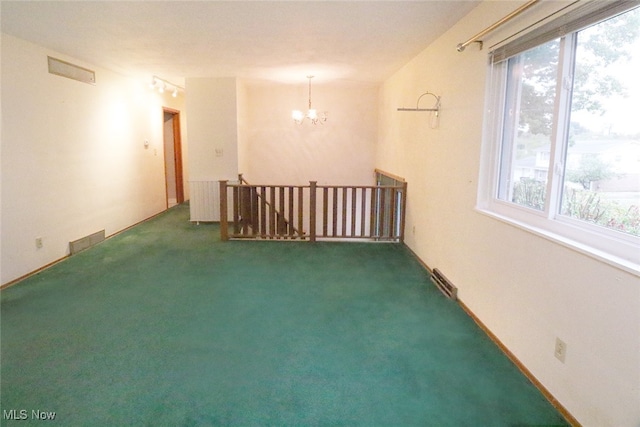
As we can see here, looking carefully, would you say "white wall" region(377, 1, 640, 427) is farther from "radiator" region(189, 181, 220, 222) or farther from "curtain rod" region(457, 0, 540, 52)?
"radiator" region(189, 181, 220, 222)

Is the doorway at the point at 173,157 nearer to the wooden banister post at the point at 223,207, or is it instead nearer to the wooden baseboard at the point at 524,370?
the wooden banister post at the point at 223,207

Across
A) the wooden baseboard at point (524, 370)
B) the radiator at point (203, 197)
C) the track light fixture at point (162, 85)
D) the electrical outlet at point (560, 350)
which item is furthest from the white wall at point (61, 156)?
the electrical outlet at point (560, 350)

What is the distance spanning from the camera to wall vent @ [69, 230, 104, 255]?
4.69m

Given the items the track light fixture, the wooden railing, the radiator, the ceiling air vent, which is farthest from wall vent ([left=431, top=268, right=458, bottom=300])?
the track light fixture

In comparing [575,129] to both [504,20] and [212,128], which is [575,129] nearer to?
[504,20]

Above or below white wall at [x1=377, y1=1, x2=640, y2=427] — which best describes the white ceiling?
above

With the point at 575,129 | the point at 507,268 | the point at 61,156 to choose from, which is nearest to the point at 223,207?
the point at 61,156

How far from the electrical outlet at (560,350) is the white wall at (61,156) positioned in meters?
4.59

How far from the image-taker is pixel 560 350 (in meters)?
2.02

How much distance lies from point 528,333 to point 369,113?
19.0 feet

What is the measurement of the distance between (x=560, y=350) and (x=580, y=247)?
58 centimetres

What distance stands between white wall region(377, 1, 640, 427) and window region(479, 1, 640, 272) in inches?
5.1

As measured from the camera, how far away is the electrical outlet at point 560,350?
6.51ft

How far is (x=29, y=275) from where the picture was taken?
3.93m
